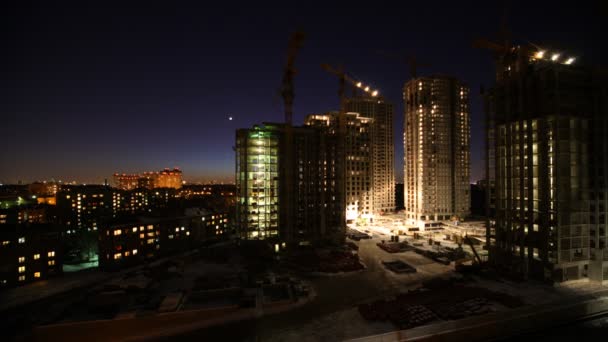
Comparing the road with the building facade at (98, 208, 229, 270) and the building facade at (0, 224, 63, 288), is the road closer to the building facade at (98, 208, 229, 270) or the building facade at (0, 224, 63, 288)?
the building facade at (98, 208, 229, 270)

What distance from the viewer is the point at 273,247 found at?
68438 mm

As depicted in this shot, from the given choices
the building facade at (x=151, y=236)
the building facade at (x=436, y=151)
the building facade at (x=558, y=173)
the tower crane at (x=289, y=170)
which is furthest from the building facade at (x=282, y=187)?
the building facade at (x=436, y=151)

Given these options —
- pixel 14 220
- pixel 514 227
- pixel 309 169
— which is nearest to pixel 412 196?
pixel 309 169

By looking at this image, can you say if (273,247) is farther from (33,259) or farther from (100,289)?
(33,259)

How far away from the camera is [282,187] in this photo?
71812 mm

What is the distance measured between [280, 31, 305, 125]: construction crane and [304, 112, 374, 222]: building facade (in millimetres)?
38324

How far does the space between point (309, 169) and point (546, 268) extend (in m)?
47.3

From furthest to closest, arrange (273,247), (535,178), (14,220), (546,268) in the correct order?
→ (14,220) < (273,247) < (535,178) < (546,268)

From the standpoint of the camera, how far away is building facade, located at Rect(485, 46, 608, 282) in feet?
140

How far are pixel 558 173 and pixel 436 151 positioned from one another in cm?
6238

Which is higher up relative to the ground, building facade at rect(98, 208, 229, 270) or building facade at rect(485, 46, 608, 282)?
building facade at rect(485, 46, 608, 282)

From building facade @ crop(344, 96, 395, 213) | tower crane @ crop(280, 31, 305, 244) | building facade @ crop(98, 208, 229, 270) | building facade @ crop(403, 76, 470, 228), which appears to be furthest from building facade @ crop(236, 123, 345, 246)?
building facade @ crop(344, 96, 395, 213)

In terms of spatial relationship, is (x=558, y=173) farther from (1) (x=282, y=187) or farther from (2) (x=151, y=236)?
(2) (x=151, y=236)

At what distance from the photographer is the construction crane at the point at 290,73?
2881 inches
